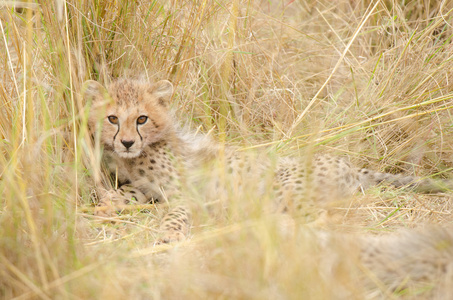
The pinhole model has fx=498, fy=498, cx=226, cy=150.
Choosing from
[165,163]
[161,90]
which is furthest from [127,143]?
[161,90]

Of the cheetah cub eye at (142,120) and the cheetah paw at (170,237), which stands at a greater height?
the cheetah cub eye at (142,120)

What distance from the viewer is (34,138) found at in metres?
2.17

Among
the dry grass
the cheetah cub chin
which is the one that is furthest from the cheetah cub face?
the dry grass

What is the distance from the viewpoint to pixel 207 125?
328 centimetres

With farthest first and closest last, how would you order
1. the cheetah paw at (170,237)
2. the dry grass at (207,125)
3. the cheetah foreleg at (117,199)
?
the cheetah foreleg at (117,199)
the cheetah paw at (170,237)
the dry grass at (207,125)

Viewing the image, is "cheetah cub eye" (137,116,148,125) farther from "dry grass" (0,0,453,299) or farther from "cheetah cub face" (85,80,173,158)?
"dry grass" (0,0,453,299)

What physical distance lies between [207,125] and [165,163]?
1.58ft

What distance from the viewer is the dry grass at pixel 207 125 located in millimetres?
1562

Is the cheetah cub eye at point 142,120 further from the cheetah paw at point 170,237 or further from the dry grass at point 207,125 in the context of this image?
the cheetah paw at point 170,237

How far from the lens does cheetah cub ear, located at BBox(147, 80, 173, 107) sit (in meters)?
2.94

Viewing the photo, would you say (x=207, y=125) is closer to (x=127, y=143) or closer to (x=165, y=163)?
(x=165, y=163)

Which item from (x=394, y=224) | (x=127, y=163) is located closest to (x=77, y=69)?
(x=127, y=163)

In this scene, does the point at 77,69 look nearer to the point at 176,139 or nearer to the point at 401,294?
the point at 176,139

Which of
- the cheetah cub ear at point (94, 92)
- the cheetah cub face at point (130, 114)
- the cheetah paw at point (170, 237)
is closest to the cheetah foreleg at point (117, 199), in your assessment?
the cheetah cub face at point (130, 114)
